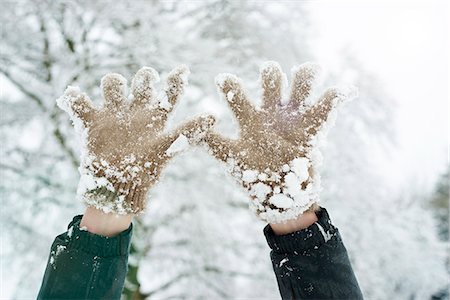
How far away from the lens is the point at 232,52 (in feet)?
21.6

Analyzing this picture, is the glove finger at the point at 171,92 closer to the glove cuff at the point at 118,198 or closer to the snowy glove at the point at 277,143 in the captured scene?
the snowy glove at the point at 277,143

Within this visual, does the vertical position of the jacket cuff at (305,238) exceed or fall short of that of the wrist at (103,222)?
it falls short

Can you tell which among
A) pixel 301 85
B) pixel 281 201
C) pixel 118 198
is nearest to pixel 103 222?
pixel 118 198

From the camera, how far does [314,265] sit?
1.28 meters

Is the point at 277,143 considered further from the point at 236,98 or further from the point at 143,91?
the point at 143,91

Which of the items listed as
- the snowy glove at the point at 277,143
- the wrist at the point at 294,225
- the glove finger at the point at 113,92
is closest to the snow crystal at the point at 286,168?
the snowy glove at the point at 277,143

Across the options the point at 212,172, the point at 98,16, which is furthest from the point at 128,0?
the point at 212,172

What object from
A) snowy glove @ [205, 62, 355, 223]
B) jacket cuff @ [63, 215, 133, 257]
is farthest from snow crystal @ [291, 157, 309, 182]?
jacket cuff @ [63, 215, 133, 257]

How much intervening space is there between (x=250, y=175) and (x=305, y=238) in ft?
0.96

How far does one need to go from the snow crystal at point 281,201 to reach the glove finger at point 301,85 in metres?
0.35

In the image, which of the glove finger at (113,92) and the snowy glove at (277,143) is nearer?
the snowy glove at (277,143)

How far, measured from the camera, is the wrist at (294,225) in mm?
1427

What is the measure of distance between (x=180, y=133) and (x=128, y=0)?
4.75m

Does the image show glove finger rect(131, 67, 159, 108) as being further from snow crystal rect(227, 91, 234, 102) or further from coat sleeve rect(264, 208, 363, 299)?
coat sleeve rect(264, 208, 363, 299)
